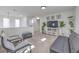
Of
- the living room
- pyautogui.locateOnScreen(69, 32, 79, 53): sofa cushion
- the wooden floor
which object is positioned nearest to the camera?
pyautogui.locateOnScreen(69, 32, 79, 53): sofa cushion

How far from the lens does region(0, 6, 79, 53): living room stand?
0.96m

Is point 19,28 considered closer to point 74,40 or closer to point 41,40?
point 41,40

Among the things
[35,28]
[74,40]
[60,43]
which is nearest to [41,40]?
[35,28]

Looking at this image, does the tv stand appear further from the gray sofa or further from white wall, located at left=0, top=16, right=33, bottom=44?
white wall, located at left=0, top=16, right=33, bottom=44

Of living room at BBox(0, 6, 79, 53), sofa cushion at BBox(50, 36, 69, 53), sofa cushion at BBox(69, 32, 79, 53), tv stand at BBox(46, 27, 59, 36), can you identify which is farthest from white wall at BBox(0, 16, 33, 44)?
sofa cushion at BBox(69, 32, 79, 53)

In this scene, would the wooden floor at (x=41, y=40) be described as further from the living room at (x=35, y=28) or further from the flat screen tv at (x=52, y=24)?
the flat screen tv at (x=52, y=24)

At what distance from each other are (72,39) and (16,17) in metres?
0.70

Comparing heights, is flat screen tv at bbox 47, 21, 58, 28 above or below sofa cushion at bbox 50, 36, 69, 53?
above

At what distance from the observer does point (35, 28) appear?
3.81 ft

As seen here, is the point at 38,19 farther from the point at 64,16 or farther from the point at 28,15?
the point at 64,16

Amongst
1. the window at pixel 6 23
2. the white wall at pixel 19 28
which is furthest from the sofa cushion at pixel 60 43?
the window at pixel 6 23

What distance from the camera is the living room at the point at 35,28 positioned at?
0.96 metres
